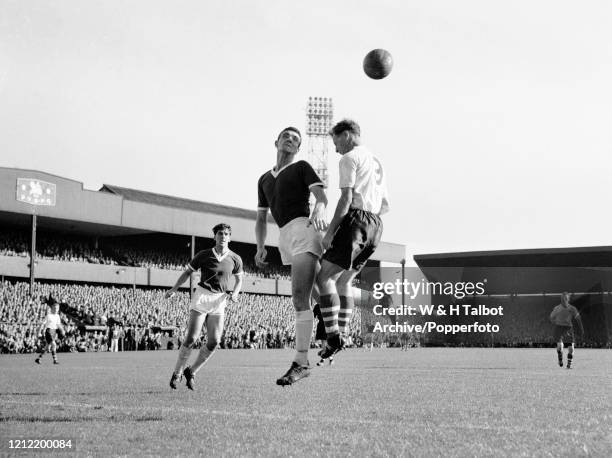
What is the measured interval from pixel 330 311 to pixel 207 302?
13.7 feet

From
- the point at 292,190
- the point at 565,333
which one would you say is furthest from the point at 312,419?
the point at 565,333

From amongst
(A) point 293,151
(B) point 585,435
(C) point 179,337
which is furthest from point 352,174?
(C) point 179,337

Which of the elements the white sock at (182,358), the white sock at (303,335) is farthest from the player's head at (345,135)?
the white sock at (182,358)

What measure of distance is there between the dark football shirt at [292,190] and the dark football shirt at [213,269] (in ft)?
12.0

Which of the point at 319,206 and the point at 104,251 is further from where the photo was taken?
the point at 104,251

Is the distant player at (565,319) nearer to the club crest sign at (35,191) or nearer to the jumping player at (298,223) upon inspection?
the jumping player at (298,223)

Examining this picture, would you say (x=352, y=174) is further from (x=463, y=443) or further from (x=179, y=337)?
(x=179, y=337)

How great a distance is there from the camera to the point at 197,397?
9.12 meters

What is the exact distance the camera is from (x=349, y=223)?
6.63 meters

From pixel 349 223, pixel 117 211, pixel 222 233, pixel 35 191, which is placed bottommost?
pixel 349 223

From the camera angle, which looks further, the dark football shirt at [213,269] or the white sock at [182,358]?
the dark football shirt at [213,269]

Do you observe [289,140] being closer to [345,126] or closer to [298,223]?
[345,126]

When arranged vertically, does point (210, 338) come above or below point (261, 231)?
below

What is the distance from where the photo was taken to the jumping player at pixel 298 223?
6695 millimetres
